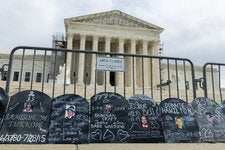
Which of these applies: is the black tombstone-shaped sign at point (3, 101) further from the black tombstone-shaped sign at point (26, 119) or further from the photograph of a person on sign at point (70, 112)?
the photograph of a person on sign at point (70, 112)

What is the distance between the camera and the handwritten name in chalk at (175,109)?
15.2 ft

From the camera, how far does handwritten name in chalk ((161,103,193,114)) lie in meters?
4.65

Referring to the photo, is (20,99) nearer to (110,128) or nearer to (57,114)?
(57,114)

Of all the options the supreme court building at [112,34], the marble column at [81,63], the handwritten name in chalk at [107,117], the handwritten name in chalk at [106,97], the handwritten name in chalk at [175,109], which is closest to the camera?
the handwritten name in chalk at [107,117]

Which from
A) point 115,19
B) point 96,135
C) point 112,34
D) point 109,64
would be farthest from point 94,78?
point 115,19

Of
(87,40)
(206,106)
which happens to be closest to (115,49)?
(87,40)

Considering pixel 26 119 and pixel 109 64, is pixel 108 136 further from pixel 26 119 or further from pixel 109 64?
pixel 109 64

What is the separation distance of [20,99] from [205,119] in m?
3.80

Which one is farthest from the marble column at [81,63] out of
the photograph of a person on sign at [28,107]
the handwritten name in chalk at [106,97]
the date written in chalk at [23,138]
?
the date written in chalk at [23,138]

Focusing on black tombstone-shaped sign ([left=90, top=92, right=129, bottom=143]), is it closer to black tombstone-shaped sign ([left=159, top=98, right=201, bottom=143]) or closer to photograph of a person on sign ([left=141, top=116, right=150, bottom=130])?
photograph of a person on sign ([left=141, top=116, right=150, bottom=130])

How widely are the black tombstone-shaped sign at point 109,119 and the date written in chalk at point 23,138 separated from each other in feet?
2.86

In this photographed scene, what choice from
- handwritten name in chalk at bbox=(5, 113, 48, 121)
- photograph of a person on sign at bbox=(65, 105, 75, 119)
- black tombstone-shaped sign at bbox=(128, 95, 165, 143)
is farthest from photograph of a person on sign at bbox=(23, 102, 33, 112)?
black tombstone-shaped sign at bbox=(128, 95, 165, 143)

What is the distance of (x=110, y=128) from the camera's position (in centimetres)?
412

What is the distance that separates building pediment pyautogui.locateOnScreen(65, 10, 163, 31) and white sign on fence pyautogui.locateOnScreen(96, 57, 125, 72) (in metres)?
32.7
